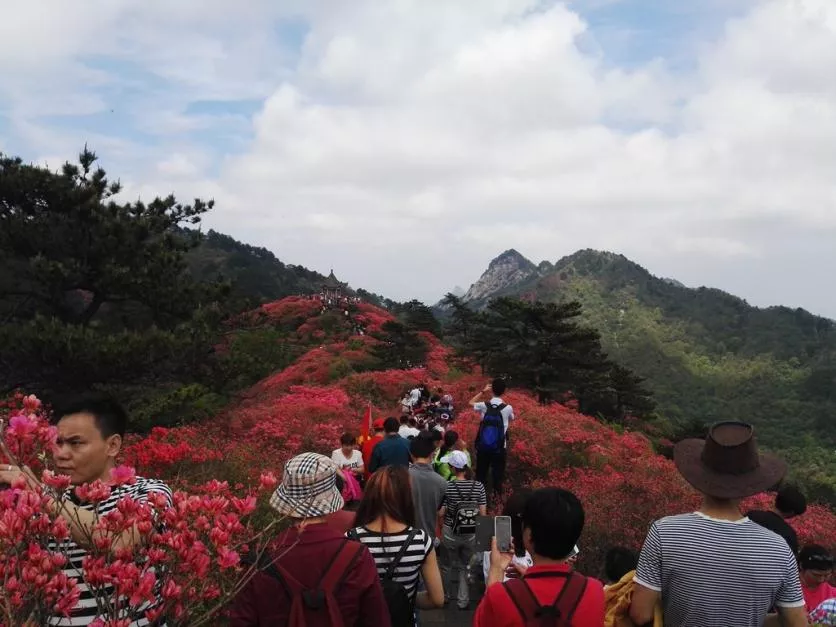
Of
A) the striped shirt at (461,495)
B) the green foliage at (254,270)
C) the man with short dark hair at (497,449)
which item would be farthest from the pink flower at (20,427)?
the green foliage at (254,270)

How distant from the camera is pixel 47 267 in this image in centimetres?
1004

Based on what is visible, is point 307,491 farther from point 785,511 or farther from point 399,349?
point 399,349

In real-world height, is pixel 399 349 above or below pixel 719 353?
below

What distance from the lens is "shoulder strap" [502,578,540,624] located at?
6.11 feet

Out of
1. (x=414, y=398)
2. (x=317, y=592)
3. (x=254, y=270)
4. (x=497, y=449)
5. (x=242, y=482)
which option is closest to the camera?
(x=317, y=592)

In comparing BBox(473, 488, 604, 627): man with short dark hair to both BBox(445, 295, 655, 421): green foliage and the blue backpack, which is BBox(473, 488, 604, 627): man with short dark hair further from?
BBox(445, 295, 655, 421): green foliage

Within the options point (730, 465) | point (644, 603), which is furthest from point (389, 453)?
point (730, 465)

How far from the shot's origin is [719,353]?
59781 millimetres

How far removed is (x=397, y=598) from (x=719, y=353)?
65112 millimetres

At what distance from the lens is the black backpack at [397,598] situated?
99.7 inches

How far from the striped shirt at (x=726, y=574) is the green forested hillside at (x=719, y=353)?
73.3ft

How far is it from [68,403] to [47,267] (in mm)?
9260

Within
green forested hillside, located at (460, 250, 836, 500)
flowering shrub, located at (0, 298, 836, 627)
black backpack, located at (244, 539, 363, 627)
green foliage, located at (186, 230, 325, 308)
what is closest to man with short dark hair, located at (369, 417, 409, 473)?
flowering shrub, located at (0, 298, 836, 627)

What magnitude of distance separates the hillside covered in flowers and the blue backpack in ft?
4.44
